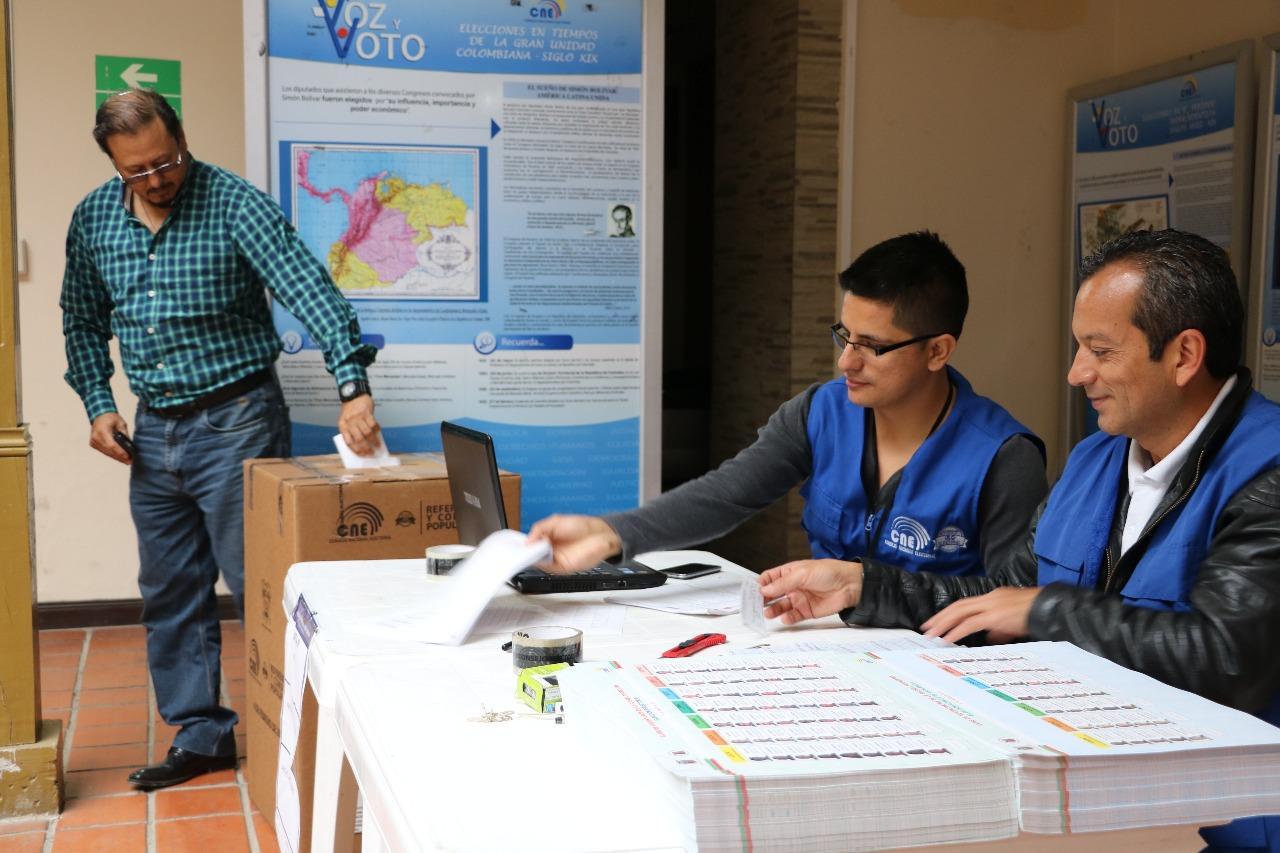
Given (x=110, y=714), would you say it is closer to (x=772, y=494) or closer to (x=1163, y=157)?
(x=772, y=494)

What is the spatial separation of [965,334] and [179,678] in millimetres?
3189

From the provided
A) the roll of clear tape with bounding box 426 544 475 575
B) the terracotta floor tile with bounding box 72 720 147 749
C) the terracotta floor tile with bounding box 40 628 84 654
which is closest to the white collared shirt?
the roll of clear tape with bounding box 426 544 475 575

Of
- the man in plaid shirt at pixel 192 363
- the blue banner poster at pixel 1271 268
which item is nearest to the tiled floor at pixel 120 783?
the man in plaid shirt at pixel 192 363

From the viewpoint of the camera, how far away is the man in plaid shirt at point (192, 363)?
316 cm

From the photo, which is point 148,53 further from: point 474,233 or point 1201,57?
point 1201,57

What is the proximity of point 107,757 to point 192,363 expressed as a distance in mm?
1138

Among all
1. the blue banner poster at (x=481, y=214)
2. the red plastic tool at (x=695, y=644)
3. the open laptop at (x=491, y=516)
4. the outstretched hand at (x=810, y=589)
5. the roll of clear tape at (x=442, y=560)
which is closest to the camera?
the red plastic tool at (x=695, y=644)

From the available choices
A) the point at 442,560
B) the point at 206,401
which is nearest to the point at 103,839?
the point at 206,401

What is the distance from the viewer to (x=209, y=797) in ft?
10.4

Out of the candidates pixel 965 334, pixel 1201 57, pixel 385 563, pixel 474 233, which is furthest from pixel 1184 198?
pixel 385 563

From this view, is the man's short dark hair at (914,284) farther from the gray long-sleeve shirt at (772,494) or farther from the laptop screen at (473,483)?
the laptop screen at (473,483)

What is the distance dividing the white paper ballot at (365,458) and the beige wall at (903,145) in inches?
87.0

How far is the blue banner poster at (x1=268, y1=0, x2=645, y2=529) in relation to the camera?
3725 millimetres

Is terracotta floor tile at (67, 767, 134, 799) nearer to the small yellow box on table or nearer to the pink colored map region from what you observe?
the pink colored map region
